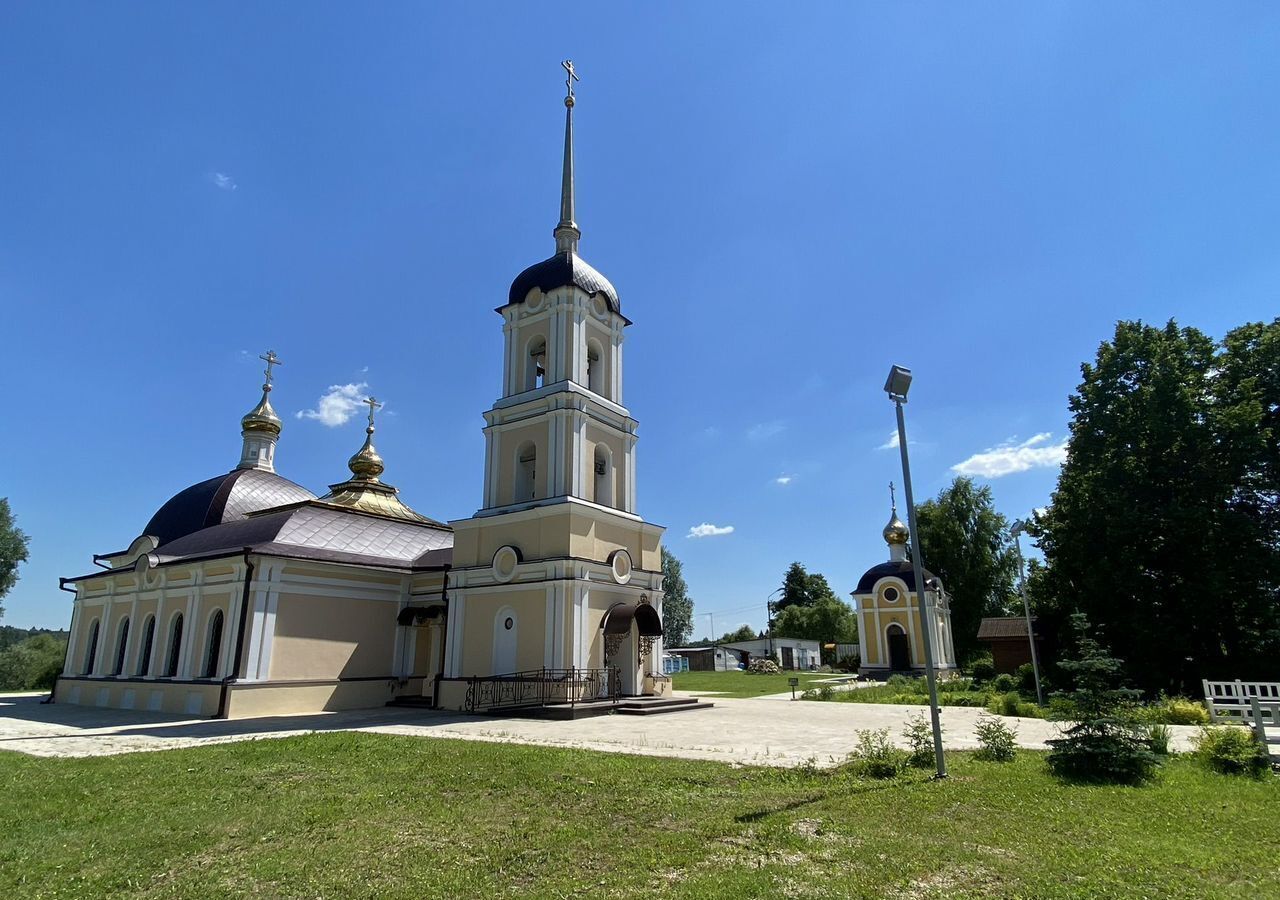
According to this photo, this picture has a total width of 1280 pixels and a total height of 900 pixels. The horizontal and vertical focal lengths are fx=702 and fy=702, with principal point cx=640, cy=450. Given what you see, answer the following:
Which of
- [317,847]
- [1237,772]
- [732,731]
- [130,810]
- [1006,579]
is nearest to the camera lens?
[317,847]

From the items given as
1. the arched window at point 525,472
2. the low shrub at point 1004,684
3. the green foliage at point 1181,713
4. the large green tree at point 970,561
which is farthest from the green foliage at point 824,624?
the green foliage at point 1181,713

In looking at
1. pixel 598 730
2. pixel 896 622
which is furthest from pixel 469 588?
pixel 896 622

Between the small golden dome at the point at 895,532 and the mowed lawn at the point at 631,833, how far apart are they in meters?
33.4

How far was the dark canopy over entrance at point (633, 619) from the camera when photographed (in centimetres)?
2002

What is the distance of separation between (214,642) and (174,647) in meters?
2.64

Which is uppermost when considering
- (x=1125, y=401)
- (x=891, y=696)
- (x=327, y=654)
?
(x=1125, y=401)

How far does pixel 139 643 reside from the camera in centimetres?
2378

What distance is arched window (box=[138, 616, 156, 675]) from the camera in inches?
920

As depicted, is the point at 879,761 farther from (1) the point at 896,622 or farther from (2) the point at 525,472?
(1) the point at 896,622

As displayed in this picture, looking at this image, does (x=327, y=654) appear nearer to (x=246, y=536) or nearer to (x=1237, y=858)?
(x=246, y=536)

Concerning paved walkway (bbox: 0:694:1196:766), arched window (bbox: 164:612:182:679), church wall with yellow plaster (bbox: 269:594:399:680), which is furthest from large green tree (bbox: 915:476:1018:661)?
arched window (bbox: 164:612:182:679)

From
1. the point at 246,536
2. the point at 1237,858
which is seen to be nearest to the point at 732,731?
the point at 1237,858

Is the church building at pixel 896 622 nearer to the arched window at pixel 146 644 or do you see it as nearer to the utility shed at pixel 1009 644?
the utility shed at pixel 1009 644

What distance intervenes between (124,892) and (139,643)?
23133mm
